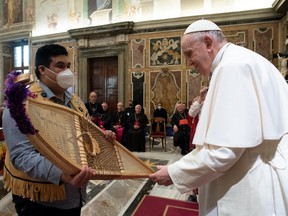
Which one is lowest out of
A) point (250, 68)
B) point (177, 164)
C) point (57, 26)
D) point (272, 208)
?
point (272, 208)

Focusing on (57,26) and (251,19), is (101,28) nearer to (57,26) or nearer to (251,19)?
(57,26)

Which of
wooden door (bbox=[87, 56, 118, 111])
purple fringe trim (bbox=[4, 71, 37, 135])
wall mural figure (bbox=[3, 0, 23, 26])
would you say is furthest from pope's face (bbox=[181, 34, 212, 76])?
wall mural figure (bbox=[3, 0, 23, 26])

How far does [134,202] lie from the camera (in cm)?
342

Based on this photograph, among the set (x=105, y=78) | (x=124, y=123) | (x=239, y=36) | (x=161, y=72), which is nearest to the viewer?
(x=124, y=123)

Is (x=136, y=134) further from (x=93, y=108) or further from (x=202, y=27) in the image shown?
(x=202, y=27)

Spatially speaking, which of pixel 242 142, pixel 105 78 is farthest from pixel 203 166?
pixel 105 78

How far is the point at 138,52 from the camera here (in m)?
9.80

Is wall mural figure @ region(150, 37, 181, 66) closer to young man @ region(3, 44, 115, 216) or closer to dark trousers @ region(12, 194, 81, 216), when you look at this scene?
young man @ region(3, 44, 115, 216)

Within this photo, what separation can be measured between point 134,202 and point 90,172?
2.52 meters

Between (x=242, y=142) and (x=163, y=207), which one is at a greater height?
(x=242, y=142)

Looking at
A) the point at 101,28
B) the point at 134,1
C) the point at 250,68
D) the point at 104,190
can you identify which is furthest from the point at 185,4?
the point at 250,68

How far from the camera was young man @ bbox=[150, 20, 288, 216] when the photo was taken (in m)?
1.14

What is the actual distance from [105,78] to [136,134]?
4.60 m

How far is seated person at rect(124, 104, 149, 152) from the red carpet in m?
3.39
